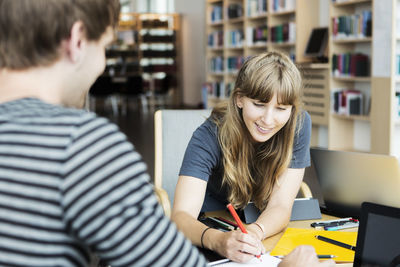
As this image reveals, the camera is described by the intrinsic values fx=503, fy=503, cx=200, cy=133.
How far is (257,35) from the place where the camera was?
287 inches

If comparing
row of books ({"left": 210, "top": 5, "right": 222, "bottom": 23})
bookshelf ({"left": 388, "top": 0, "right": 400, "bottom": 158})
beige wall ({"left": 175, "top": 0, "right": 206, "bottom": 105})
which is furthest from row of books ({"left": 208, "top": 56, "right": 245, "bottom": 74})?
beige wall ({"left": 175, "top": 0, "right": 206, "bottom": 105})

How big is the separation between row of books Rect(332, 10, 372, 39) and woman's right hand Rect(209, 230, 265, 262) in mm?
4466

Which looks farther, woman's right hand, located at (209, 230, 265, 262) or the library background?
the library background

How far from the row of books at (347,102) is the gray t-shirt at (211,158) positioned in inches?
162

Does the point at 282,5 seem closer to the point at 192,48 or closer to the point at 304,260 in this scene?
the point at 304,260

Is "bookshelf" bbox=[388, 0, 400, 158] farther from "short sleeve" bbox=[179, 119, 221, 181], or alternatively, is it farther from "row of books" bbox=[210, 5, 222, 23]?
"row of books" bbox=[210, 5, 222, 23]

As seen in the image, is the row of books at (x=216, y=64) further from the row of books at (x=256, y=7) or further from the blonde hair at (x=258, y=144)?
the blonde hair at (x=258, y=144)

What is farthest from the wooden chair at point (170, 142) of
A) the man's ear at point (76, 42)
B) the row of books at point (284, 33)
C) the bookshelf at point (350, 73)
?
the row of books at point (284, 33)

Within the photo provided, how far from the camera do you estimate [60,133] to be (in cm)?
58

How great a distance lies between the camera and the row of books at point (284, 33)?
6.45 metres

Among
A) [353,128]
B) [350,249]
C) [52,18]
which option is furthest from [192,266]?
[353,128]

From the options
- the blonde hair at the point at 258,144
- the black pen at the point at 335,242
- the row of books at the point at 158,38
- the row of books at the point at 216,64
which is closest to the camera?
the black pen at the point at 335,242

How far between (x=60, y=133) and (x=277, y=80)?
0.95 meters

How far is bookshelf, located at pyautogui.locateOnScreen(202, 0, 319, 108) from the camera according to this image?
246 inches
